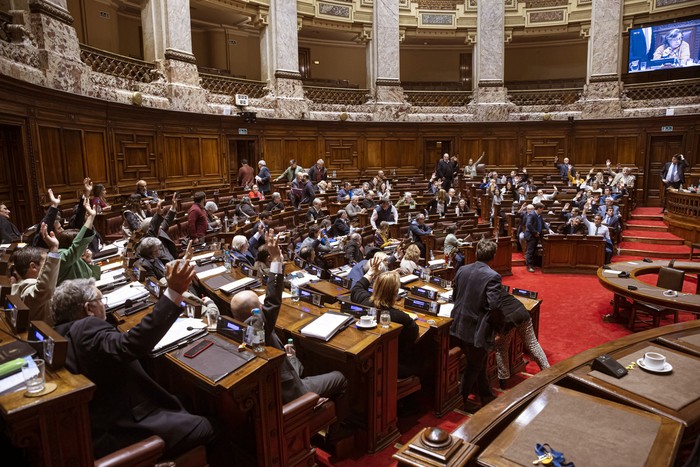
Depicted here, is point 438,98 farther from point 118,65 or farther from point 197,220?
point 197,220

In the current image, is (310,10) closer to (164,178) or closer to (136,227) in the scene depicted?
(164,178)

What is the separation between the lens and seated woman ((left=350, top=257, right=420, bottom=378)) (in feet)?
12.6

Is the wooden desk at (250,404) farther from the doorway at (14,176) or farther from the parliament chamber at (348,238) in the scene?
the doorway at (14,176)

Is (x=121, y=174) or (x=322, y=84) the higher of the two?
(x=322, y=84)

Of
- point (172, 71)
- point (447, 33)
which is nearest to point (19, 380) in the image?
point (172, 71)

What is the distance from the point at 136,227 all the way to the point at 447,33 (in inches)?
643

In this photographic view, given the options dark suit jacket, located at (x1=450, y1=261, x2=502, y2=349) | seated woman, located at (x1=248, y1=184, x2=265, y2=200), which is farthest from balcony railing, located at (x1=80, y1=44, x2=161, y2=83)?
dark suit jacket, located at (x1=450, y1=261, x2=502, y2=349)

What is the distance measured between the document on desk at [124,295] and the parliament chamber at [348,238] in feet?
0.12

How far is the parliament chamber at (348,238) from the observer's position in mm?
2361

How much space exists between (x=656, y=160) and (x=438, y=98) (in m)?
8.16

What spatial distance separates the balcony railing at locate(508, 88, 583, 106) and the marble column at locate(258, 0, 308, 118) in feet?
28.5

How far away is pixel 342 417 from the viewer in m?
3.63

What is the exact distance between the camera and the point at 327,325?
3672mm

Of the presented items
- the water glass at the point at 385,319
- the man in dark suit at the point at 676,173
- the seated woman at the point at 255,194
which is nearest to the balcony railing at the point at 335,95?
the seated woman at the point at 255,194
